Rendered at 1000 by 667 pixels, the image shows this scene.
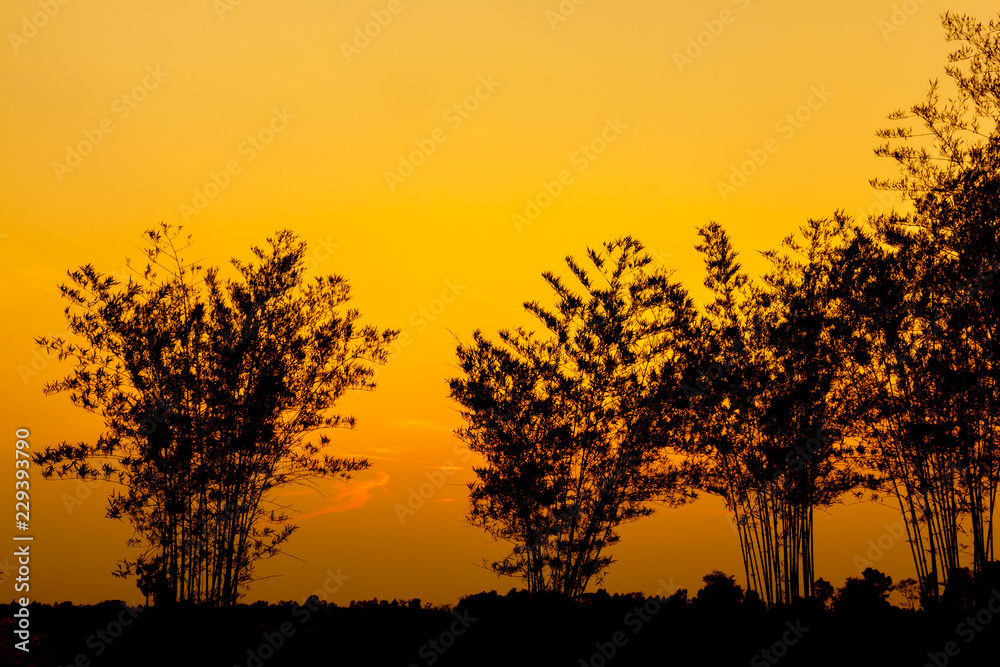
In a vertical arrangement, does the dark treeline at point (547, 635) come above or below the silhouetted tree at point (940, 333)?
below

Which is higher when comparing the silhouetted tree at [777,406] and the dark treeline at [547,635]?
the silhouetted tree at [777,406]

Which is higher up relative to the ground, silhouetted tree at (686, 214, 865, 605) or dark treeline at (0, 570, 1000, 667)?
silhouetted tree at (686, 214, 865, 605)

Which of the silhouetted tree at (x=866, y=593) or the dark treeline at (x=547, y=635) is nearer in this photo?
the dark treeline at (x=547, y=635)

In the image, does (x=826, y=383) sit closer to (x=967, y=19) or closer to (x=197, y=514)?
(x=967, y=19)

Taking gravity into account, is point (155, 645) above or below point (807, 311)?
below

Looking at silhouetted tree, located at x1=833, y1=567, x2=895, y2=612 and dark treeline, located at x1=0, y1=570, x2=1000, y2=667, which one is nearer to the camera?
dark treeline, located at x1=0, y1=570, x2=1000, y2=667

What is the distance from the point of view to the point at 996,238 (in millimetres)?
9328

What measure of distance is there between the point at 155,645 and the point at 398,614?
9.01 ft

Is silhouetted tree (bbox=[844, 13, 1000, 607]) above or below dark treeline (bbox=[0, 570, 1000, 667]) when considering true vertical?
above

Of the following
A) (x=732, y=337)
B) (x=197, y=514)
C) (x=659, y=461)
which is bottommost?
(x=197, y=514)

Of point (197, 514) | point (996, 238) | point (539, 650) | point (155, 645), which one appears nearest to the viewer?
point (539, 650)

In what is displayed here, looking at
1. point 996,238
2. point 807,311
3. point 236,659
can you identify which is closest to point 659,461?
point 807,311

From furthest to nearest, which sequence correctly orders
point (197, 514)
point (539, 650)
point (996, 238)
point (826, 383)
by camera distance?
point (826, 383)
point (197, 514)
point (996, 238)
point (539, 650)

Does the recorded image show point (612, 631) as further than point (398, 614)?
No
